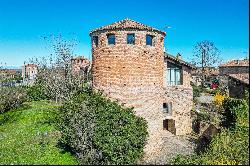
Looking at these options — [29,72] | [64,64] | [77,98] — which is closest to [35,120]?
[77,98]

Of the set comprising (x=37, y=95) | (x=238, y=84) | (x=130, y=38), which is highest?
(x=130, y=38)

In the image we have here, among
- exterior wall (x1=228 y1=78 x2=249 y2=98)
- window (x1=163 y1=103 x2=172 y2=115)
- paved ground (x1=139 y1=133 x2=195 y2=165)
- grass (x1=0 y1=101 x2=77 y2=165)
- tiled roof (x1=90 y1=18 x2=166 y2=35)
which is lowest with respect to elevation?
paved ground (x1=139 y1=133 x2=195 y2=165)

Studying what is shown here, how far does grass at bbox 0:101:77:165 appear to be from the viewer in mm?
25281

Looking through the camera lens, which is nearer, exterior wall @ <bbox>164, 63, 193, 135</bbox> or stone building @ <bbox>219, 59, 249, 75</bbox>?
stone building @ <bbox>219, 59, 249, 75</bbox>

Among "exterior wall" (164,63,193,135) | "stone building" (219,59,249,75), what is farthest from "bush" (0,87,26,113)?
"stone building" (219,59,249,75)

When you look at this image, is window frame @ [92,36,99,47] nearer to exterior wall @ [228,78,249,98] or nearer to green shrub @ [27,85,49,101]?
exterior wall @ [228,78,249,98]

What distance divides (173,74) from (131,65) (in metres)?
11.0

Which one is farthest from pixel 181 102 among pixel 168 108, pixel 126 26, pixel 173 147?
pixel 126 26

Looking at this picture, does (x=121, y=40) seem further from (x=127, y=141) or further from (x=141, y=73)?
(x=127, y=141)

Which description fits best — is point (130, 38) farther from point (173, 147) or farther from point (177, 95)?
point (177, 95)

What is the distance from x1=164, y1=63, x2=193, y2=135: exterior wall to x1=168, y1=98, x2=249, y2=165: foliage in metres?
12.3

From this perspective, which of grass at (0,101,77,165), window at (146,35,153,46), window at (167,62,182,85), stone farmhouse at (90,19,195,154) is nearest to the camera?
grass at (0,101,77,165)

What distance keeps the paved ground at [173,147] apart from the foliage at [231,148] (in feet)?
18.6

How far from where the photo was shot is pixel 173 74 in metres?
39.1
